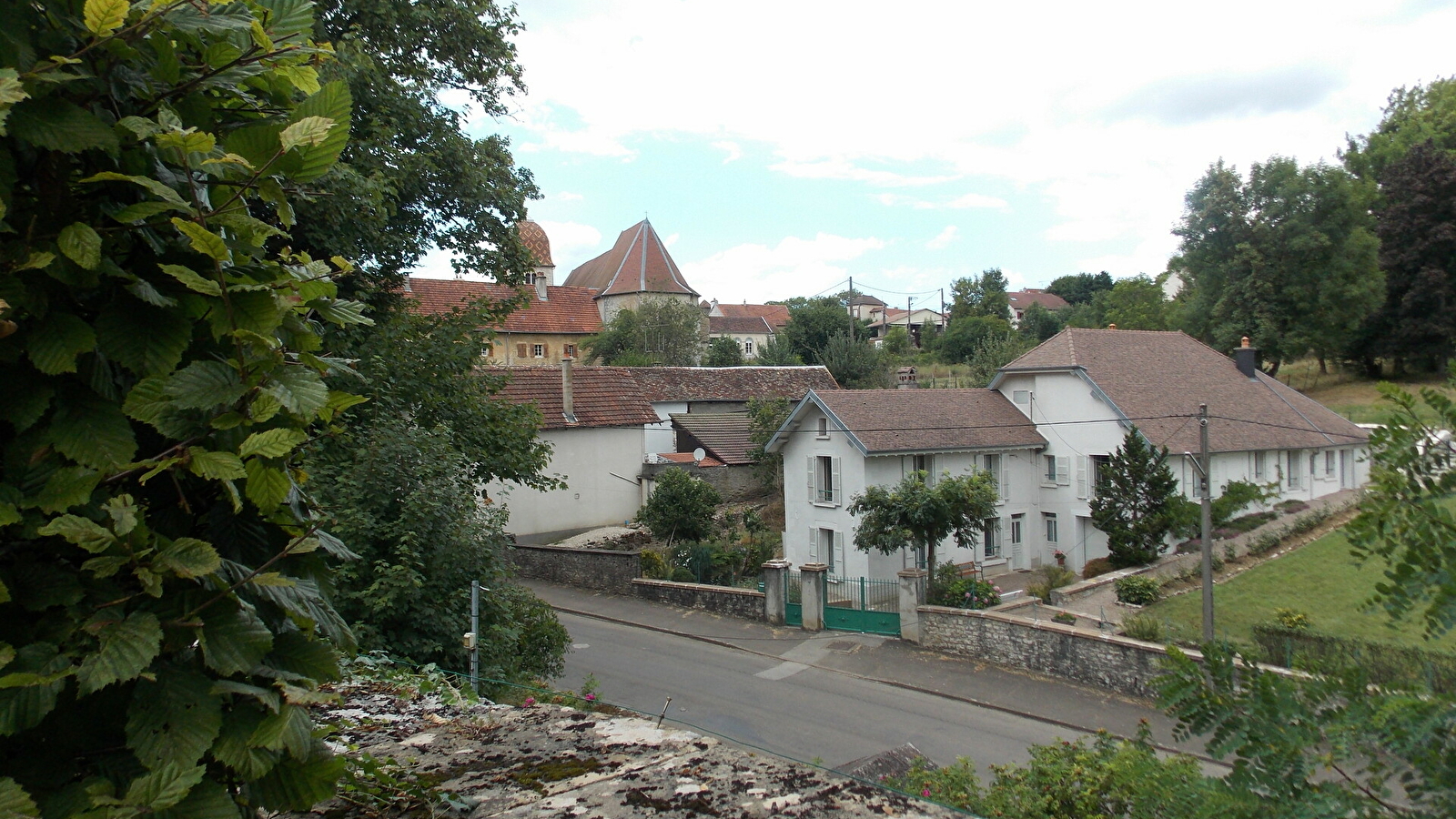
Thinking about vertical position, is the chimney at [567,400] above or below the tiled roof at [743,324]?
below

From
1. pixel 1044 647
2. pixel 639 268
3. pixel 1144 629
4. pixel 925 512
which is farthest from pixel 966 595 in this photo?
pixel 639 268

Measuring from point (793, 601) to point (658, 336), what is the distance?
4278 cm

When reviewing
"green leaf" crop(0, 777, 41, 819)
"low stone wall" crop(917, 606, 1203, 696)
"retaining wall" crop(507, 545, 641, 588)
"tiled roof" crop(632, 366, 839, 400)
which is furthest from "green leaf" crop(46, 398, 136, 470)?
"tiled roof" crop(632, 366, 839, 400)

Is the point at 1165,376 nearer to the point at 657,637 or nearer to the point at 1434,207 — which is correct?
the point at 657,637

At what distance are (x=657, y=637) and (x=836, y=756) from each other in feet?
32.3

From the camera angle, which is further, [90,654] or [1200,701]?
[1200,701]

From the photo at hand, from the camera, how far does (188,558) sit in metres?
1.57

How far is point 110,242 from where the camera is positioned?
66.6 inches

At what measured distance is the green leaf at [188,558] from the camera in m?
1.54

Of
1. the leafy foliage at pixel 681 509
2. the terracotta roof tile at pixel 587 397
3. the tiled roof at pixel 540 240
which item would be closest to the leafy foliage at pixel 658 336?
the tiled roof at pixel 540 240

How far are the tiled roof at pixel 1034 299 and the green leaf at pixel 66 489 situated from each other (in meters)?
109

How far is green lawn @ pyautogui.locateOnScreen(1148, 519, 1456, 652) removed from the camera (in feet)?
66.1

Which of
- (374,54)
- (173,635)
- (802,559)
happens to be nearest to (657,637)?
(802,559)

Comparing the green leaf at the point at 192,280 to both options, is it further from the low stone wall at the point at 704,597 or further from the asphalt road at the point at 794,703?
the low stone wall at the point at 704,597
